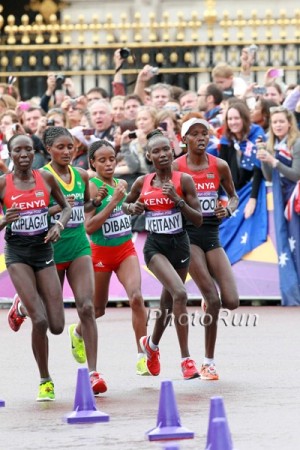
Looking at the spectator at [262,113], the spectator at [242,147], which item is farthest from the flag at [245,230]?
the spectator at [262,113]

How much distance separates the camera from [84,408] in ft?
34.6

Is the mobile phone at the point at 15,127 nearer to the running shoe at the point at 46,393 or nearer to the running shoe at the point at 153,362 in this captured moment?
the running shoe at the point at 153,362

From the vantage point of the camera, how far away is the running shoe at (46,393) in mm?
11469

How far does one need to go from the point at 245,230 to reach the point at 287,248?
59cm

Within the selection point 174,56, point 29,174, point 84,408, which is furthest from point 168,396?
point 174,56

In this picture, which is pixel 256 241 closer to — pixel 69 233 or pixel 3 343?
pixel 3 343

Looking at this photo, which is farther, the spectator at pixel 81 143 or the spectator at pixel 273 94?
the spectator at pixel 273 94

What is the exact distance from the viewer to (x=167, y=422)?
31.9 ft

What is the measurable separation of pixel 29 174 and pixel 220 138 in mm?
6550

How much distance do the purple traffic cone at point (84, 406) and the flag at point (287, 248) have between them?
24.2 ft

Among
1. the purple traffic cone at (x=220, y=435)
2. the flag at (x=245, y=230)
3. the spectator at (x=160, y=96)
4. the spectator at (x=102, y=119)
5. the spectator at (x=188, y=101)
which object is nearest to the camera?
the purple traffic cone at (x=220, y=435)

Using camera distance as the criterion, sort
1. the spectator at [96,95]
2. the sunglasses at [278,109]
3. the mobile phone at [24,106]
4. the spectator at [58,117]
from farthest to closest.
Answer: the spectator at [96,95] → the mobile phone at [24,106] → the spectator at [58,117] → the sunglasses at [278,109]

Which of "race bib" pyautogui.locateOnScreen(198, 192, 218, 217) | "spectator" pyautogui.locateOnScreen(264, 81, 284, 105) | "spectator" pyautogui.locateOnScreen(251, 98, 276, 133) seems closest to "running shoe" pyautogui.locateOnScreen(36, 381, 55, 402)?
"race bib" pyautogui.locateOnScreen(198, 192, 218, 217)

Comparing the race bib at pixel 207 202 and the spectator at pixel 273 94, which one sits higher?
the spectator at pixel 273 94
